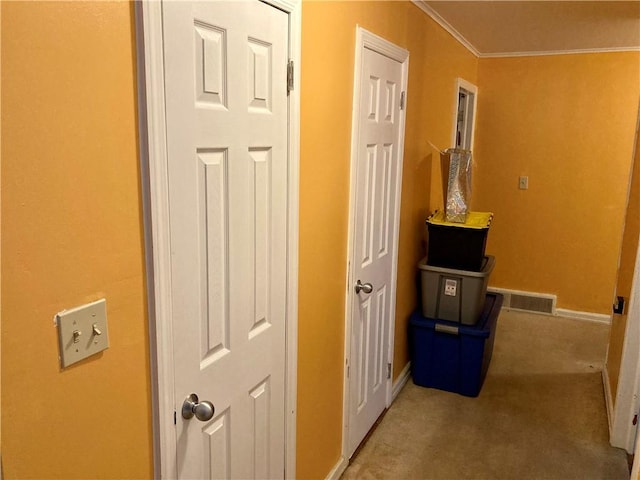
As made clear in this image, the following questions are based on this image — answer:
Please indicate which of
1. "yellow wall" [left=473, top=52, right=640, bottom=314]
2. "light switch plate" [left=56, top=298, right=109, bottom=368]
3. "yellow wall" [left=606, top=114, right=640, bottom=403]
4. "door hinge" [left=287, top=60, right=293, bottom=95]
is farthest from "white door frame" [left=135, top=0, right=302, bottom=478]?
"yellow wall" [left=473, top=52, right=640, bottom=314]

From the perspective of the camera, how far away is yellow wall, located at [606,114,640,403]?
9.38 ft

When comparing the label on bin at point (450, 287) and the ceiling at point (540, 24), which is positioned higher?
the ceiling at point (540, 24)

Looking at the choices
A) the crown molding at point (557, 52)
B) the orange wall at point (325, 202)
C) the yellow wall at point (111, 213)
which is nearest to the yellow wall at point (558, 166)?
the crown molding at point (557, 52)

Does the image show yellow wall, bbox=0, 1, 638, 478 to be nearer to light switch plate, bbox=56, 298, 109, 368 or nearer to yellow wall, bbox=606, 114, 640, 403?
light switch plate, bbox=56, 298, 109, 368

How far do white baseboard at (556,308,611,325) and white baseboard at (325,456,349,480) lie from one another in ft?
9.78

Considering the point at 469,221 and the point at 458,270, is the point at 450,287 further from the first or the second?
the point at 469,221

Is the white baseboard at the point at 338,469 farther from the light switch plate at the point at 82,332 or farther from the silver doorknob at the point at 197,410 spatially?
the light switch plate at the point at 82,332

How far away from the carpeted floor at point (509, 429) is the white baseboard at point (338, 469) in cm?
3

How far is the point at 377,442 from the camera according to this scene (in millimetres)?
2715

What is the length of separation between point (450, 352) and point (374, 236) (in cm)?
111

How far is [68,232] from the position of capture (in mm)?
959

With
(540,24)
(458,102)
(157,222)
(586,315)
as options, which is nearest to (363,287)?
(157,222)

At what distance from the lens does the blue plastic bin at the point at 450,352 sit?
3150 mm

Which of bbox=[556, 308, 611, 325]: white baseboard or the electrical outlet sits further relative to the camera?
the electrical outlet
